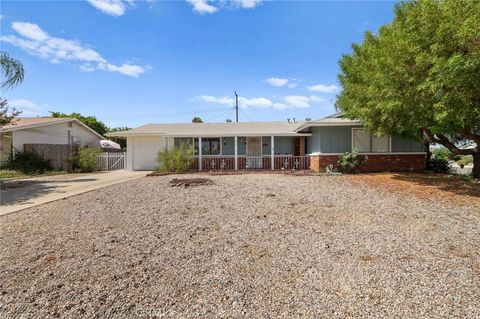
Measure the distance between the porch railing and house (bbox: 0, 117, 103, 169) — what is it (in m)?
9.56

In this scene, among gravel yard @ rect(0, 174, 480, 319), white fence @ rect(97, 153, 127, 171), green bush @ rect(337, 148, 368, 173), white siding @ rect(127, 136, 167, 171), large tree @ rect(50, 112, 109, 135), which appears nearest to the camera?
gravel yard @ rect(0, 174, 480, 319)

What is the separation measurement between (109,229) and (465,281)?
5.77m

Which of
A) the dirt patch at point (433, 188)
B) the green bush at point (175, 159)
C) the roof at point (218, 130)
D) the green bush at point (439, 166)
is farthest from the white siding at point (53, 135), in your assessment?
the green bush at point (439, 166)

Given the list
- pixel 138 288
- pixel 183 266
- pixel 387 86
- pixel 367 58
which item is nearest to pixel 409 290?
pixel 183 266

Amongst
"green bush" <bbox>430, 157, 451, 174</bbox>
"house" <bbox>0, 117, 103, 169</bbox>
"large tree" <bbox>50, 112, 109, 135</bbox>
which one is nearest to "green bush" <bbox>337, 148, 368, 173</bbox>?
"green bush" <bbox>430, 157, 451, 174</bbox>

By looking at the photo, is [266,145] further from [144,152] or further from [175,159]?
[144,152]

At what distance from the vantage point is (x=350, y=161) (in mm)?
15219

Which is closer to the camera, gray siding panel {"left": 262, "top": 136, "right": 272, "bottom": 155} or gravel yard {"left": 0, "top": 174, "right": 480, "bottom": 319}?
gravel yard {"left": 0, "top": 174, "right": 480, "bottom": 319}

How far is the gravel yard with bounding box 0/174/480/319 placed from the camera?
124 inches

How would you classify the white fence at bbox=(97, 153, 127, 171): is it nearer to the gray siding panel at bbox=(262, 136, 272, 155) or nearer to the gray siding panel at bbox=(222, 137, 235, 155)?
the gray siding panel at bbox=(222, 137, 235, 155)

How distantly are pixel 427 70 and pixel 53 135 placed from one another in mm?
23881

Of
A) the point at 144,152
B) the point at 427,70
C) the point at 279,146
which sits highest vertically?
the point at 427,70

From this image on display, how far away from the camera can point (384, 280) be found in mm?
3670

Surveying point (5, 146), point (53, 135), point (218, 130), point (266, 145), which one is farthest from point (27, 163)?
point (266, 145)
